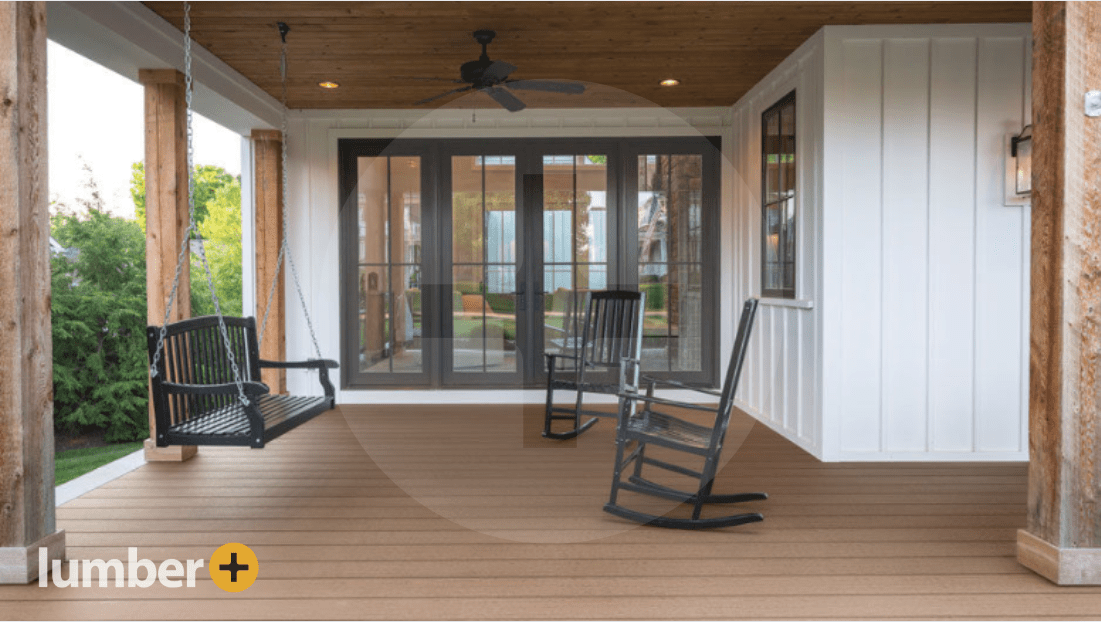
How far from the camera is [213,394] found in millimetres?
3193

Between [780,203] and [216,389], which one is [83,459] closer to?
[216,389]

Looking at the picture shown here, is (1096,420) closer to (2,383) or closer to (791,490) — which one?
(791,490)

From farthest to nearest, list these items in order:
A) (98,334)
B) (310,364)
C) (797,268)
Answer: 1. (98,334)
2. (797,268)
3. (310,364)

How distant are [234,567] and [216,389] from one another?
2.35 ft

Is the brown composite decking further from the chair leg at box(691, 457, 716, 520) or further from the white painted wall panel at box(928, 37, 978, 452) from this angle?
the white painted wall panel at box(928, 37, 978, 452)

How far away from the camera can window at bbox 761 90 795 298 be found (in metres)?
5.15

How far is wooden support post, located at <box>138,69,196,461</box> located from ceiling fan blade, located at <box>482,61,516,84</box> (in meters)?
1.79

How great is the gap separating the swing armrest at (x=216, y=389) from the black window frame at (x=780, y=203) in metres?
→ 3.35

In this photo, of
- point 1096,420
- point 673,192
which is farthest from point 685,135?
point 1096,420

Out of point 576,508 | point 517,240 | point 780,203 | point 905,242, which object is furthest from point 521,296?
point 576,508

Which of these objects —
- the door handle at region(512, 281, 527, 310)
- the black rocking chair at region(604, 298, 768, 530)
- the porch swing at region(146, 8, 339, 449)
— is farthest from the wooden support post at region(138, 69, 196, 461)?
Answer: the door handle at region(512, 281, 527, 310)

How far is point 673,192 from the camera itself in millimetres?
6766

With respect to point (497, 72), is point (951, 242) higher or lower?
lower

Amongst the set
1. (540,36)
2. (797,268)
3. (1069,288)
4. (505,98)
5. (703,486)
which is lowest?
(703,486)
